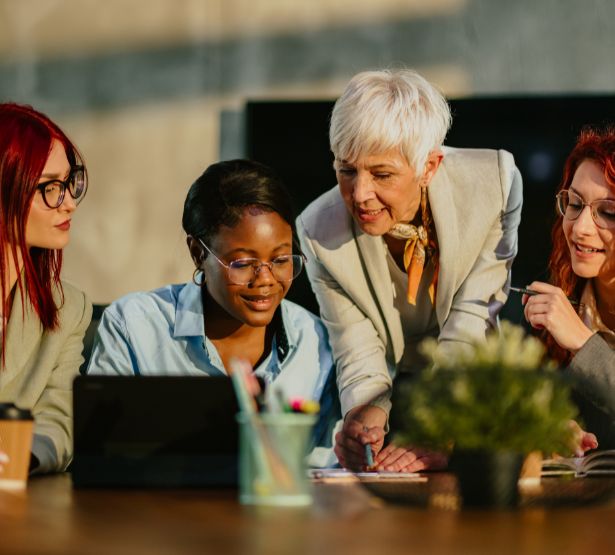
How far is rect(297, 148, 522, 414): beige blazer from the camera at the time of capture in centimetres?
288

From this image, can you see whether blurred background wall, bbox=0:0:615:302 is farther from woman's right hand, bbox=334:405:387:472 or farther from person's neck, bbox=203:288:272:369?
woman's right hand, bbox=334:405:387:472

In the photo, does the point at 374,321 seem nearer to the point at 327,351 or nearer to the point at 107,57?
the point at 327,351

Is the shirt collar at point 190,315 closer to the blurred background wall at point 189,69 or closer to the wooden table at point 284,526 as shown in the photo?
the wooden table at point 284,526

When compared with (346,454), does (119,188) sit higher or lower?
higher

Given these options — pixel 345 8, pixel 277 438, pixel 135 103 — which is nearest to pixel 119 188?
pixel 135 103

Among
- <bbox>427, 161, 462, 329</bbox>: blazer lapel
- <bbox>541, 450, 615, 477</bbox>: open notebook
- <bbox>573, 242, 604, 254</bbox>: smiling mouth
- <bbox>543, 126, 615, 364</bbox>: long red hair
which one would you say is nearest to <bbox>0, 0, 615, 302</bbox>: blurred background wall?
<bbox>543, 126, 615, 364</bbox>: long red hair

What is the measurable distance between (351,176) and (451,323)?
1.42ft

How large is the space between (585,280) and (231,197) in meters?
0.90

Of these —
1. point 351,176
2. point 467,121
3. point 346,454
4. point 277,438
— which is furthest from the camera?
point 467,121

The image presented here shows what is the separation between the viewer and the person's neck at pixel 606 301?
112 inches

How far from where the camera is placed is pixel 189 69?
4.96m

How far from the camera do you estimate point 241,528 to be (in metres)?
1.41

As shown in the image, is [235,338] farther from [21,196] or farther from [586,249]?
[586,249]

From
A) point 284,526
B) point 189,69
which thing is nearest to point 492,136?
point 189,69
